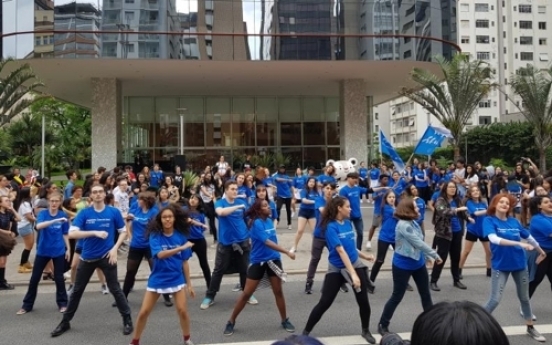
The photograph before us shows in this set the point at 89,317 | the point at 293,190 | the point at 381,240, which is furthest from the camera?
the point at 293,190

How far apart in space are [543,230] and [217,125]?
95.0 feet

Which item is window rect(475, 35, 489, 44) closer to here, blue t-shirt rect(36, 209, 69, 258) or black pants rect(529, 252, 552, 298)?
black pants rect(529, 252, 552, 298)

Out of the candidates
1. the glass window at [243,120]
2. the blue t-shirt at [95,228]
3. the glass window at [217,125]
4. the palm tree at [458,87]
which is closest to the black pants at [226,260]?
the blue t-shirt at [95,228]

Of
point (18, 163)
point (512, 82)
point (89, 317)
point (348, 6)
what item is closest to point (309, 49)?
point (348, 6)

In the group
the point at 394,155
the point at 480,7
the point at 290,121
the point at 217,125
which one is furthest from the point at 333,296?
the point at 480,7

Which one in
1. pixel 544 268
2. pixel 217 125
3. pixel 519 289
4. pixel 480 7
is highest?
pixel 480 7

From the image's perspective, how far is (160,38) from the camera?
2195 cm

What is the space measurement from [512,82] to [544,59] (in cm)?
5494

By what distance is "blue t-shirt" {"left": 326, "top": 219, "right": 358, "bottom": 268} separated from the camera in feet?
17.9

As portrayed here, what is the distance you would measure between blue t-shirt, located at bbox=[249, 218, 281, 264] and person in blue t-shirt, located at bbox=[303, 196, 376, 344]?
712 millimetres

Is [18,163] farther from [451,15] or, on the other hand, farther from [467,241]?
[467,241]

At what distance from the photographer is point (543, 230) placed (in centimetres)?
635

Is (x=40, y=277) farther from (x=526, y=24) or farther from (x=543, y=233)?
(x=526, y=24)

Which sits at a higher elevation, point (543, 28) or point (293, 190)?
point (543, 28)
